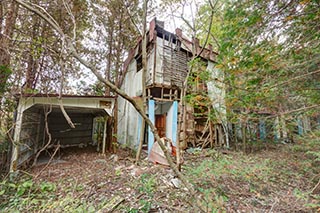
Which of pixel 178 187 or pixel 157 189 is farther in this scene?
pixel 178 187

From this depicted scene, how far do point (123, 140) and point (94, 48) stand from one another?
5672 millimetres

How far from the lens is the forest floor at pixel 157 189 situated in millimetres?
2766

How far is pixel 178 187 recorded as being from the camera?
3.44 m

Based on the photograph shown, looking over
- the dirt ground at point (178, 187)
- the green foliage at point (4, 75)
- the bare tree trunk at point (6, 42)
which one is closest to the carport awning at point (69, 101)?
the green foliage at point (4, 75)

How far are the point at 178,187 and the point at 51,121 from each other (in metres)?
7.81

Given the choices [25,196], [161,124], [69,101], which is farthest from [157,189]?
[161,124]

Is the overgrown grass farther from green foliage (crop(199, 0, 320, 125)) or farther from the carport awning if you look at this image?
the carport awning

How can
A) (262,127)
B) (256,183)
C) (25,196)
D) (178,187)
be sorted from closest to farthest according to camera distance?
(25,196) → (178,187) → (256,183) → (262,127)

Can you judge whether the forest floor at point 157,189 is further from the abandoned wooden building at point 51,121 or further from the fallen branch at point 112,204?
the abandoned wooden building at point 51,121

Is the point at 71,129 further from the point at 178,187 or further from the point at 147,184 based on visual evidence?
the point at 178,187

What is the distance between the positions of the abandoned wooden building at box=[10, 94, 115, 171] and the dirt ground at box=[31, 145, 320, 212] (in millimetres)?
919

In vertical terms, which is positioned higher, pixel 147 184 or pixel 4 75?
pixel 4 75

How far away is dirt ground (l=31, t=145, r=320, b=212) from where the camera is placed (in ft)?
9.18

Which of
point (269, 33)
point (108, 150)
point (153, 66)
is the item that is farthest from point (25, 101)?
point (269, 33)
